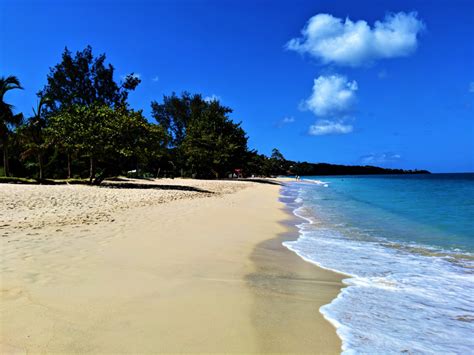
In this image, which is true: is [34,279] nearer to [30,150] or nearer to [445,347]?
[445,347]

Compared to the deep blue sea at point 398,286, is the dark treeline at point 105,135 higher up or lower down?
higher up

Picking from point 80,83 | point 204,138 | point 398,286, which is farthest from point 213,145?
point 398,286

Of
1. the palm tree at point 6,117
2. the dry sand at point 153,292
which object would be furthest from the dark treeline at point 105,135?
the dry sand at point 153,292

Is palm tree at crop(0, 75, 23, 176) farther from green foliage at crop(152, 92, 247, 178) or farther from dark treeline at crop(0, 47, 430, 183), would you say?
green foliage at crop(152, 92, 247, 178)

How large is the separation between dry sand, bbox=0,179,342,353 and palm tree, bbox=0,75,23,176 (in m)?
19.5

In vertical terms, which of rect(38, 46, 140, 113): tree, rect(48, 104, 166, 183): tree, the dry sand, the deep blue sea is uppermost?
rect(38, 46, 140, 113): tree

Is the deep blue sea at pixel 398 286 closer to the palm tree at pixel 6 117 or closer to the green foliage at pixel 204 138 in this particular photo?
the palm tree at pixel 6 117

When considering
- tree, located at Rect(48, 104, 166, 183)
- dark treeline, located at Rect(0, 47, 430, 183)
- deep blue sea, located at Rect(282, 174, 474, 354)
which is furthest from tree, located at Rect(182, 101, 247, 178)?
deep blue sea, located at Rect(282, 174, 474, 354)

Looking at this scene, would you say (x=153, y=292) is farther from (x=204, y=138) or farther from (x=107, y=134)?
(x=204, y=138)

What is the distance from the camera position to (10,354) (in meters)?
2.57

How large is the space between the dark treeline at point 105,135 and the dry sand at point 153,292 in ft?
49.1

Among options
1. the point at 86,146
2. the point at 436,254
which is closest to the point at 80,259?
the point at 436,254

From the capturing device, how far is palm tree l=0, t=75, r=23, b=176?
23.9m

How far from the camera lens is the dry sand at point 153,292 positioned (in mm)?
2924
